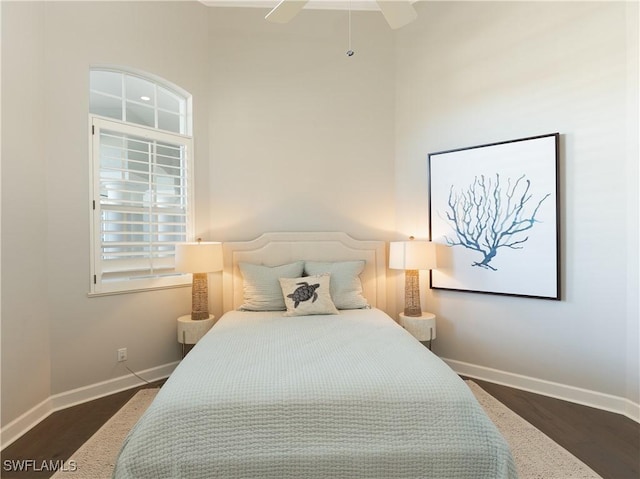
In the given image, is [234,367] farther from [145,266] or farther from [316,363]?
[145,266]

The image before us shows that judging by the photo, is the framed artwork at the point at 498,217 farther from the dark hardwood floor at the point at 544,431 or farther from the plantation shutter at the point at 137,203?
the plantation shutter at the point at 137,203

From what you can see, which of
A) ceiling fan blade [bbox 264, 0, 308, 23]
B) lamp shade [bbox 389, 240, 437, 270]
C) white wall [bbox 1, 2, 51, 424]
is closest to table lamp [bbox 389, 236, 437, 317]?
lamp shade [bbox 389, 240, 437, 270]

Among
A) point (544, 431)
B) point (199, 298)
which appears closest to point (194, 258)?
point (199, 298)

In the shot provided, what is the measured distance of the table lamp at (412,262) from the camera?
2.96 metres

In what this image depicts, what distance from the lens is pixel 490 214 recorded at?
2.90m

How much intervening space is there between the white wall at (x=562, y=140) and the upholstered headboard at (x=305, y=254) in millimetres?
564

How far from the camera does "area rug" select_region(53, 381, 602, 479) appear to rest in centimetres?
174

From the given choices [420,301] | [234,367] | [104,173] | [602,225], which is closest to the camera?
[234,367]

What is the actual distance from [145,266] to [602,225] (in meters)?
3.71

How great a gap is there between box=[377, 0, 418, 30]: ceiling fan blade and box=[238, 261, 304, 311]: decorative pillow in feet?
6.74

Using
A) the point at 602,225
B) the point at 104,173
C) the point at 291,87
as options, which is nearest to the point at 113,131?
the point at 104,173

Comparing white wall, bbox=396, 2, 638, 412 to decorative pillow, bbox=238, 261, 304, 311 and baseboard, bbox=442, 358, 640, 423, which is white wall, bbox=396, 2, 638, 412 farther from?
decorative pillow, bbox=238, 261, 304, 311

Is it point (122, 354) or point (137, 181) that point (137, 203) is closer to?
point (137, 181)

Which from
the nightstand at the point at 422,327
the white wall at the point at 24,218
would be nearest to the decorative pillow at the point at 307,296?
the nightstand at the point at 422,327
